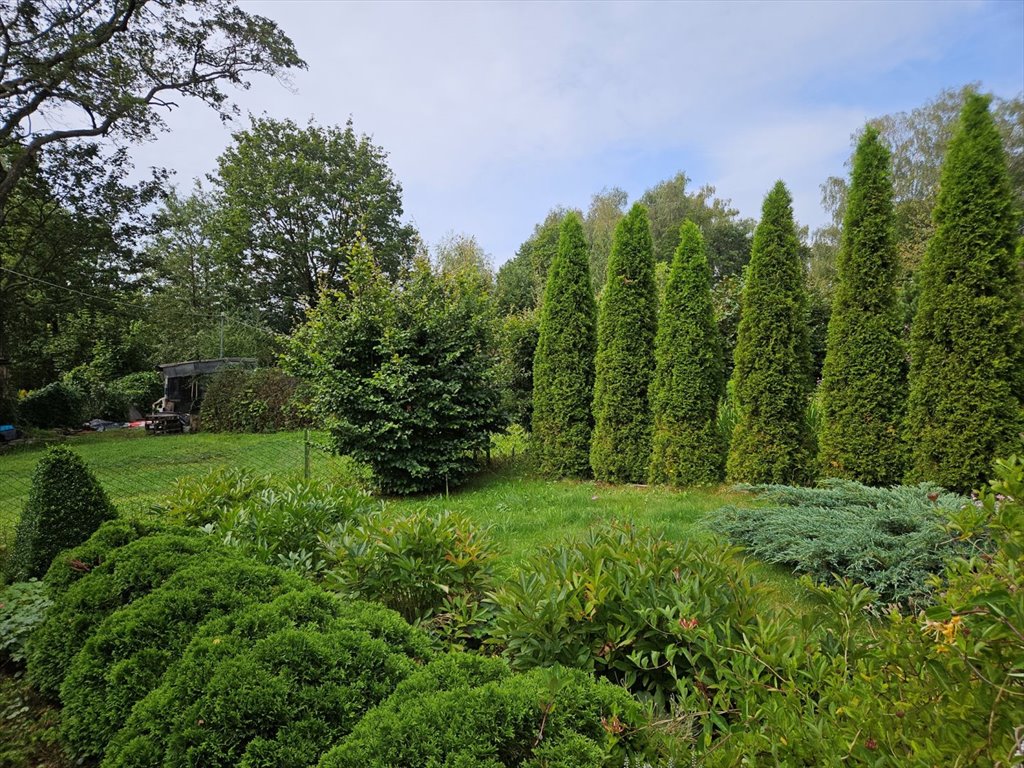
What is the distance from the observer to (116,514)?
3684mm

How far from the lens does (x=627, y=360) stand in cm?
663

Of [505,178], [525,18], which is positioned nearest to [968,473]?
[525,18]

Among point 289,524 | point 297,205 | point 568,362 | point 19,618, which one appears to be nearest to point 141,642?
point 289,524

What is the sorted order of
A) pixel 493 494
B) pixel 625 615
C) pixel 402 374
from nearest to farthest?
pixel 625 615, pixel 493 494, pixel 402 374

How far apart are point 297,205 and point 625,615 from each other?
24.5 metres

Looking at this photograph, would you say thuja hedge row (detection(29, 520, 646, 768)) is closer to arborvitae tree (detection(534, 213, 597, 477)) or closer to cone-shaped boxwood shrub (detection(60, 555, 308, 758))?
cone-shaped boxwood shrub (detection(60, 555, 308, 758))

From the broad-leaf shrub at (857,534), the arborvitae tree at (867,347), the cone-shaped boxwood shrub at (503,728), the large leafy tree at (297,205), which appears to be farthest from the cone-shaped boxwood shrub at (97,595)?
the large leafy tree at (297,205)

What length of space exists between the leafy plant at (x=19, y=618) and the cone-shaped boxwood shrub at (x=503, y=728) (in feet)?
9.08

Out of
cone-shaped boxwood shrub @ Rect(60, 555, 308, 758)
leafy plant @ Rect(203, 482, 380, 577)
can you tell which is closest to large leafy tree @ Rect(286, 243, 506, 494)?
leafy plant @ Rect(203, 482, 380, 577)

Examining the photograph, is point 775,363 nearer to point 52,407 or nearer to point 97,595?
point 97,595

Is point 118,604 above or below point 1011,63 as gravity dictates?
below

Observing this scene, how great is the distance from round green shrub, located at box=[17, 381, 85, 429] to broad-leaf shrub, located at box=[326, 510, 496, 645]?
18688mm

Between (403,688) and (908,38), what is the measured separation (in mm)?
5705

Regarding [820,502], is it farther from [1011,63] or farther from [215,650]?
[215,650]
